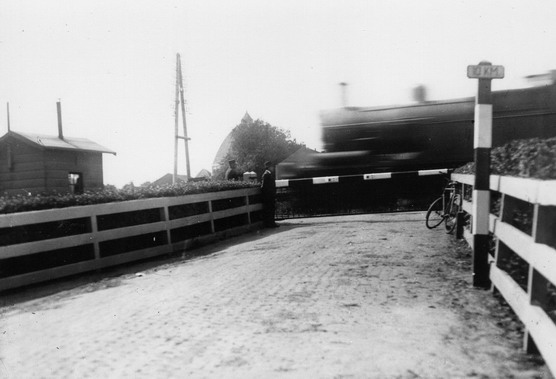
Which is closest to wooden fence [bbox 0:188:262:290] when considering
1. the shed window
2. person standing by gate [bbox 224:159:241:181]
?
person standing by gate [bbox 224:159:241:181]

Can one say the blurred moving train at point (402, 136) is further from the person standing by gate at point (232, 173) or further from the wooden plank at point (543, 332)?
the wooden plank at point (543, 332)

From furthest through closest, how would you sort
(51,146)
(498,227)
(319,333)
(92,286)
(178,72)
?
(178,72) < (51,146) < (92,286) < (498,227) < (319,333)

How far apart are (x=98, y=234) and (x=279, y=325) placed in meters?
4.52

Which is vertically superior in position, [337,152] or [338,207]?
[337,152]

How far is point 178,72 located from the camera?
23453 mm

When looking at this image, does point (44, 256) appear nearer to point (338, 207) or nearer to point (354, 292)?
point (354, 292)

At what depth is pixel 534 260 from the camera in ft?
8.51

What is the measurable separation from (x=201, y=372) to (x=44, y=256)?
15.5 feet

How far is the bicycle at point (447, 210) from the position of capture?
784 centimetres

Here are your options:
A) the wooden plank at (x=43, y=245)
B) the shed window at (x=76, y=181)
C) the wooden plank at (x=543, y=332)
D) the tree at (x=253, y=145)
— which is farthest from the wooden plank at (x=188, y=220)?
the tree at (x=253, y=145)

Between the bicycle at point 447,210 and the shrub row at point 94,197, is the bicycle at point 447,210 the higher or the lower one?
the lower one

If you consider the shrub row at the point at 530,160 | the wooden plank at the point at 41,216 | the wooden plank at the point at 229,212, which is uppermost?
the shrub row at the point at 530,160

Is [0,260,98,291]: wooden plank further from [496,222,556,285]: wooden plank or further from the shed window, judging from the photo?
the shed window

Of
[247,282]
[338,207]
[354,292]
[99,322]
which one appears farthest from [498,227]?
[338,207]
